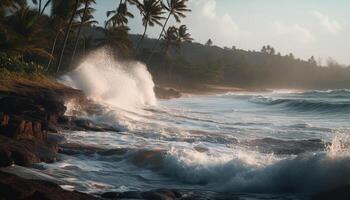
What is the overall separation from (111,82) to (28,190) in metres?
28.0

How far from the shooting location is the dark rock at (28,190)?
21.3ft

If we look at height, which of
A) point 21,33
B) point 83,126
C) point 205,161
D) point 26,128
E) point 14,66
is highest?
point 21,33

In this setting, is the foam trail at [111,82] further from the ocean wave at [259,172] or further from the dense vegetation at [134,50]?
the ocean wave at [259,172]

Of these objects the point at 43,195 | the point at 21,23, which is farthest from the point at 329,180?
the point at 21,23

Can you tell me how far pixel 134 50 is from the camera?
192 feet

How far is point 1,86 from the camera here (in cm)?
1912

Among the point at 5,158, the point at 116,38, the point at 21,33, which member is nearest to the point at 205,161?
the point at 5,158

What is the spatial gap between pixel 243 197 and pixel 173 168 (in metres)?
2.45

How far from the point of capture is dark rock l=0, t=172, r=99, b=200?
21.3ft

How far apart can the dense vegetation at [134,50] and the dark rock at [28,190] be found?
17.2 meters

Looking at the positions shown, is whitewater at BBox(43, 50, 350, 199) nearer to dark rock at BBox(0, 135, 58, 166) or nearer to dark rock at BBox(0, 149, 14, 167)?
dark rock at BBox(0, 135, 58, 166)

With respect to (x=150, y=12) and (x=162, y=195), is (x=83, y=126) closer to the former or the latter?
(x=162, y=195)

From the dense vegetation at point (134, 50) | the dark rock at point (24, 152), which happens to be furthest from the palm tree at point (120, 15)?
the dark rock at point (24, 152)

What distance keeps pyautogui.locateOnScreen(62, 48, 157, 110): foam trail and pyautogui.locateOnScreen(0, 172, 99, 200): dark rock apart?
21.3 m
